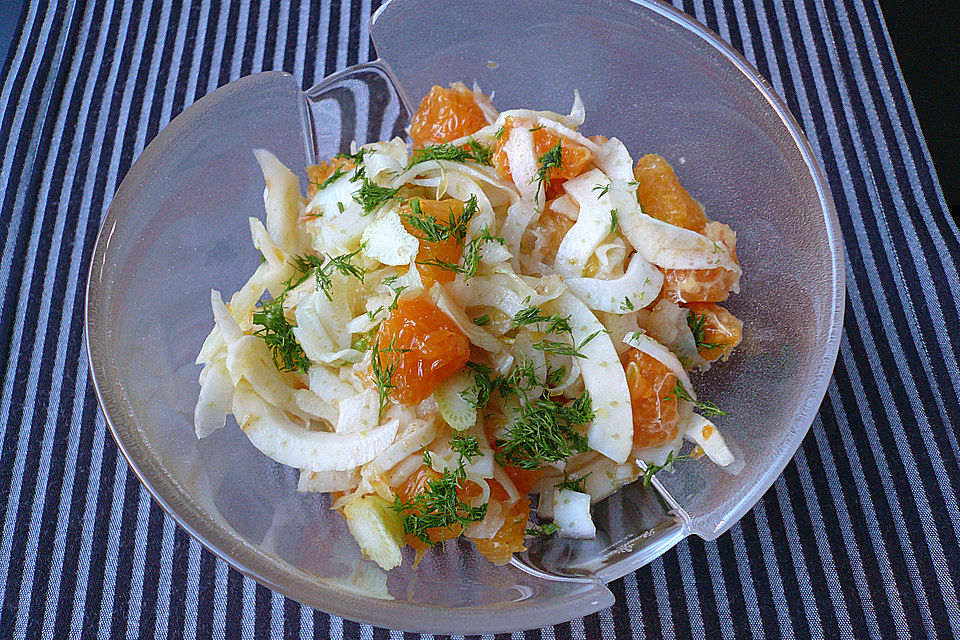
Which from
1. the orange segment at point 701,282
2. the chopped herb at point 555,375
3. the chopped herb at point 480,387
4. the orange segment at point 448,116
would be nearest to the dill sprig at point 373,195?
the orange segment at point 448,116

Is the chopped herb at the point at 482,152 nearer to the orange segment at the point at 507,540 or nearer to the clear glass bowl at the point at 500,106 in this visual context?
the clear glass bowl at the point at 500,106

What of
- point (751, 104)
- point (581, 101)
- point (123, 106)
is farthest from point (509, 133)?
point (123, 106)

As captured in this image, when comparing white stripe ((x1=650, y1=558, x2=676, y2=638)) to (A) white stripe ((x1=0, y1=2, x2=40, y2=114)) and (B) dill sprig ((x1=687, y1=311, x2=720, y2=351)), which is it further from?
(A) white stripe ((x1=0, y1=2, x2=40, y2=114))

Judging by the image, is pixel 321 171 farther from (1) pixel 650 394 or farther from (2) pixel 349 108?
(1) pixel 650 394

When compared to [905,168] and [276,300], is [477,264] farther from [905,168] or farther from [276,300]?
[905,168]

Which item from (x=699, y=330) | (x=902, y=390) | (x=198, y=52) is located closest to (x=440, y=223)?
(x=699, y=330)

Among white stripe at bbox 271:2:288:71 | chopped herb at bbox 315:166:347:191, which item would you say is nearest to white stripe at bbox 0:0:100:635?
white stripe at bbox 271:2:288:71
